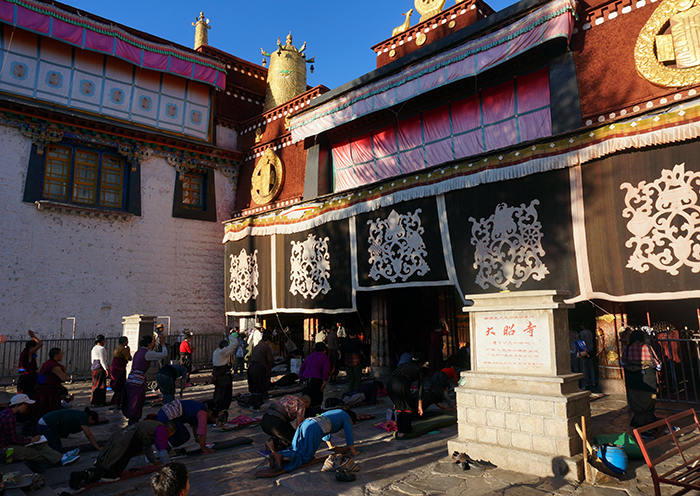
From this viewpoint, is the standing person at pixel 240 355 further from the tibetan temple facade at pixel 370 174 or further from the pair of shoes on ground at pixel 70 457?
the pair of shoes on ground at pixel 70 457

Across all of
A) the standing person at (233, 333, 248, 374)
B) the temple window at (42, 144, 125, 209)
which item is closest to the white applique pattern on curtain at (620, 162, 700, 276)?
the standing person at (233, 333, 248, 374)

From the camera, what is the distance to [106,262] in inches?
643

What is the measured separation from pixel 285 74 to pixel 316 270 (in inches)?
418

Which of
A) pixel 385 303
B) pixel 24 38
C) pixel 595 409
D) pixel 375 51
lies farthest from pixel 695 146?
pixel 24 38

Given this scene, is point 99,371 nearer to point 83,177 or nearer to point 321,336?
point 321,336

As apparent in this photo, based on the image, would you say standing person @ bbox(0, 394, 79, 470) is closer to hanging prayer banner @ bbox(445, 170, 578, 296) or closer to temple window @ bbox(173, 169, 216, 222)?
hanging prayer banner @ bbox(445, 170, 578, 296)

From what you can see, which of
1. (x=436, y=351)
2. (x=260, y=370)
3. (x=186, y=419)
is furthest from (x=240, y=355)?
(x=186, y=419)

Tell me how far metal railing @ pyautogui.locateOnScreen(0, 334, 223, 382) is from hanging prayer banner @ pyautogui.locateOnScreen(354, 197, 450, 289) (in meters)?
7.63

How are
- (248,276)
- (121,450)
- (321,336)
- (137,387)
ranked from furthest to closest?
(248,276) → (321,336) → (137,387) → (121,450)

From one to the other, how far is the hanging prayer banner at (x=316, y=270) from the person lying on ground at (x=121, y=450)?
22.8ft

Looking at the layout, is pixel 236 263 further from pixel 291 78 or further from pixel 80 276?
pixel 291 78

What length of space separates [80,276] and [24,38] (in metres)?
7.91

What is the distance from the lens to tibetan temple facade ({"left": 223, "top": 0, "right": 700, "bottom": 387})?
819cm

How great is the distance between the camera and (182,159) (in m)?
18.6
